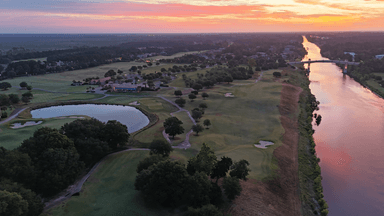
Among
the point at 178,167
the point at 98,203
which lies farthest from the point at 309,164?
the point at 98,203

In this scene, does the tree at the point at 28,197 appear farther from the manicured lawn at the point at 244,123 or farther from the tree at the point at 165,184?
the manicured lawn at the point at 244,123

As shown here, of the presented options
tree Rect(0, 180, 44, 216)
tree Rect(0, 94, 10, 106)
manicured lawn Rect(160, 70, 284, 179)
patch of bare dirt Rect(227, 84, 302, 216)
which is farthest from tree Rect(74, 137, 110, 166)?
tree Rect(0, 94, 10, 106)

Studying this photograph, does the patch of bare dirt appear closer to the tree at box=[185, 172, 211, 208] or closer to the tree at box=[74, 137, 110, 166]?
the tree at box=[185, 172, 211, 208]

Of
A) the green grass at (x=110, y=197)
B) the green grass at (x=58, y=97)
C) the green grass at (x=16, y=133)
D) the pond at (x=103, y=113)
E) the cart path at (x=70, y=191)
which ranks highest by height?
the green grass at (x=58, y=97)

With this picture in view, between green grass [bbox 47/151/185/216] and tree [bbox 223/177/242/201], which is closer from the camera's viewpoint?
green grass [bbox 47/151/185/216]

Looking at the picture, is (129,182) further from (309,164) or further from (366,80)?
(366,80)

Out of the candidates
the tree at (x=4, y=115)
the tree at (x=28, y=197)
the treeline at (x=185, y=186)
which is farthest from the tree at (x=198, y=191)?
the tree at (x=4, y=115)

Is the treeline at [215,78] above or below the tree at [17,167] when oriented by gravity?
above
